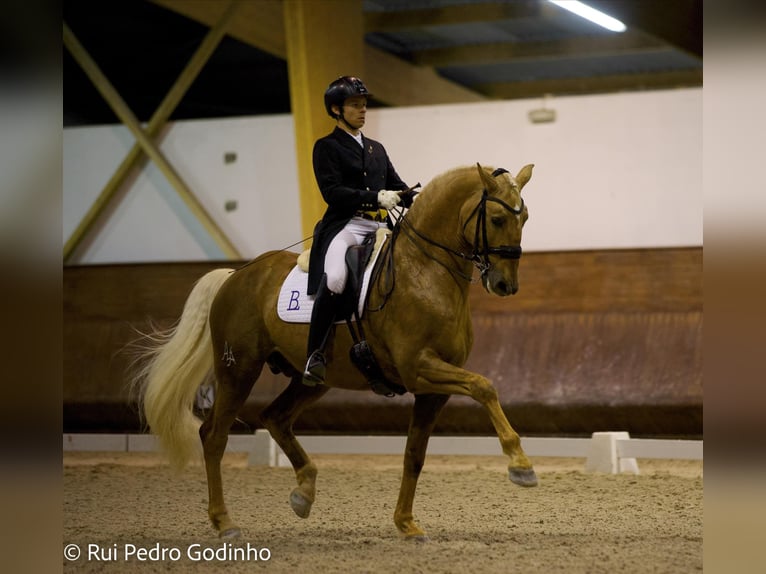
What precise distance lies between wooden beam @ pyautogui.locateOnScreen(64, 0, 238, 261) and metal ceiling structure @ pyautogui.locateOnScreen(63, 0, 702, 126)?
30cm

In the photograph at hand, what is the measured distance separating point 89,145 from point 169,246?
123 centimetres

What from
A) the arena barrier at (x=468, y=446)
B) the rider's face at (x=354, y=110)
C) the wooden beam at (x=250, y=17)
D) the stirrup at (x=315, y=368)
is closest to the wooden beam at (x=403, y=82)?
the wooden beam at (x=250, y=17)

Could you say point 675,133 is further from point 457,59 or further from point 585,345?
point 457,59

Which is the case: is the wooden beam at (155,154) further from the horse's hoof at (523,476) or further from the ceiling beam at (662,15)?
the horse's hoof at (523,476)

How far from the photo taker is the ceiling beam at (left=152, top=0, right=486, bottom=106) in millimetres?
9336

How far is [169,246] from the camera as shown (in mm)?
9148

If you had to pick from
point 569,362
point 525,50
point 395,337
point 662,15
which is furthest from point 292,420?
point 525,50

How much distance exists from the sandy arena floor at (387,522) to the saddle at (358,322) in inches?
25.9

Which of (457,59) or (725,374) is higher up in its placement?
(457,59)

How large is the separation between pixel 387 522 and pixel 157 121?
538 cm

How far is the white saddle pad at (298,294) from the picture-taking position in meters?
4.39

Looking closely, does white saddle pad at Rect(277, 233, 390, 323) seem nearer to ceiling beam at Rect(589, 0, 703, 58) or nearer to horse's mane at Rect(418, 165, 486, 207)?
horse's mane at Rect(418, 165, 486, 207)

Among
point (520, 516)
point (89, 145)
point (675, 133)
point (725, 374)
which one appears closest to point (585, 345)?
point (675, 133)

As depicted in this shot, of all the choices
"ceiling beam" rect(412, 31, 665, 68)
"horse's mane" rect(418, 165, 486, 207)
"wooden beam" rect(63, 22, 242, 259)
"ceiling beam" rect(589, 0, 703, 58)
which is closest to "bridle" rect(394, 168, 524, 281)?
"horse's mane" rect(418, 165, 486, 207)
